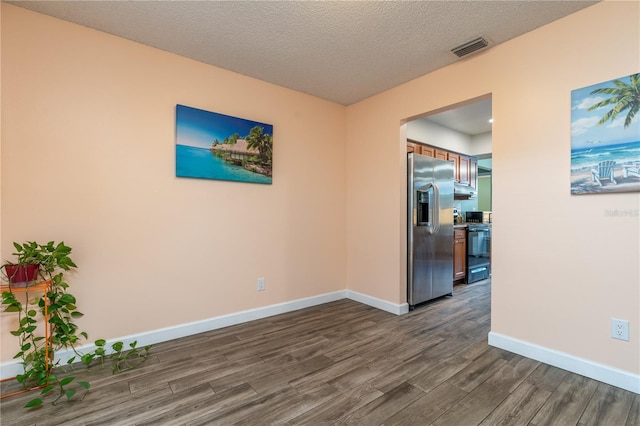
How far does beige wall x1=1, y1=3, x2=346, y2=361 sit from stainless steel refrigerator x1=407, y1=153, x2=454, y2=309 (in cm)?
136

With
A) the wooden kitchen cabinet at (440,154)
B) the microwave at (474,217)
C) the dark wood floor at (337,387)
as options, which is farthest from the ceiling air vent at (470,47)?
the microwave at (474,217)

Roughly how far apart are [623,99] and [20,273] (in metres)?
4.10

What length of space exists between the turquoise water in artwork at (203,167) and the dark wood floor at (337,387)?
1.54m

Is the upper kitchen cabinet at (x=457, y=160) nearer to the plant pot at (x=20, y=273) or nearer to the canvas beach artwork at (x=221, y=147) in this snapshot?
the canvas beach artwork at (x=221, y=147)

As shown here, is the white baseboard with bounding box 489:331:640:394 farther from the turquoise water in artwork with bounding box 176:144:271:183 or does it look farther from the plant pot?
the plant pot

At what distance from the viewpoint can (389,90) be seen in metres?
3.45

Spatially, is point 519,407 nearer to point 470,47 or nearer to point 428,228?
point 428,228

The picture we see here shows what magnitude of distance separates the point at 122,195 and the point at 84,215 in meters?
0.30

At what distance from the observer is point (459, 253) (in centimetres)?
472

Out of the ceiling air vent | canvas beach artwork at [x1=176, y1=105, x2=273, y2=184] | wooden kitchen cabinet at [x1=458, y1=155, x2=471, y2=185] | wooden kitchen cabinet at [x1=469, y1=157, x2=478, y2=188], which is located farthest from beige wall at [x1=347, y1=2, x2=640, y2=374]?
wooden kitchen cabinet at [x1=469, y1=157, x2=478, y2=188]

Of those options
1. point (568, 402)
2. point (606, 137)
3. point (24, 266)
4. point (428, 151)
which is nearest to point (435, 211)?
point (428, 151)

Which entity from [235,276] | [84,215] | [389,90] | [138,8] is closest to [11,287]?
[84,215]

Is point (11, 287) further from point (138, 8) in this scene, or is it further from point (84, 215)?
point (138, 8)

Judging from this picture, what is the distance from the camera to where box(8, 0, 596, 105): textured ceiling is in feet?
6.73
